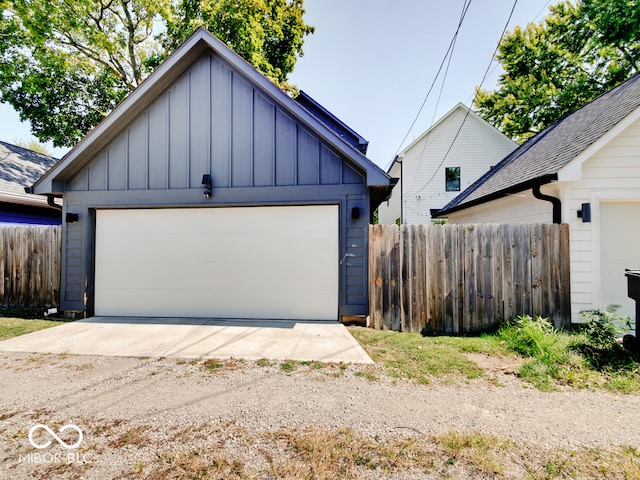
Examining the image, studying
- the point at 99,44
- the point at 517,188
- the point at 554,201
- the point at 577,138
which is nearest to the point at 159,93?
the point at 517,188

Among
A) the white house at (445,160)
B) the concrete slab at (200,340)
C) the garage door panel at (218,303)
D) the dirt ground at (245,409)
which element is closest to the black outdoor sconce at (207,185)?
the garage door panel at (218,303)

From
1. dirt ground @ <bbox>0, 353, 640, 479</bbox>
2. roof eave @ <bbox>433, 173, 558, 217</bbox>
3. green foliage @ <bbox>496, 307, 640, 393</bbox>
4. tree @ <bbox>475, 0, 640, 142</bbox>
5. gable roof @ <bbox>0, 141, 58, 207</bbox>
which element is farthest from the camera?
tree @ <bbox>475, 0, 640, 142</bbox>

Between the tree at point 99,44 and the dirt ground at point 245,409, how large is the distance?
1253 cm

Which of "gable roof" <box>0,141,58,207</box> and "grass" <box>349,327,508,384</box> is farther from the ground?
"gable roof" <box>0,141,58,207</box>

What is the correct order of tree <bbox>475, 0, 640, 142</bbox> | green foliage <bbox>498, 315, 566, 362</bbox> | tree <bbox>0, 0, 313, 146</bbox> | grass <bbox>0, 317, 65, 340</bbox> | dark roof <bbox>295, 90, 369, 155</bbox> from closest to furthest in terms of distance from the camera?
green foliage <bbox>498, 315, 566, 362</bbox> < grass <bbox>0, 317, 65, 340</bbox> < tree <bbox>0, 0, 313, 146</bbox> < dark roof <bbox>295, 90, 369, 155</bbox> < tree <bbox>475, 0, 640, 142</bbox>

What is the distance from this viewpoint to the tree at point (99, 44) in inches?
450

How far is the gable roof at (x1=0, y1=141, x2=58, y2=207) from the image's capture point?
27.0 feet

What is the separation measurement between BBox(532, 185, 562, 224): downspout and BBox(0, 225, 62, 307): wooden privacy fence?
9.59 meters

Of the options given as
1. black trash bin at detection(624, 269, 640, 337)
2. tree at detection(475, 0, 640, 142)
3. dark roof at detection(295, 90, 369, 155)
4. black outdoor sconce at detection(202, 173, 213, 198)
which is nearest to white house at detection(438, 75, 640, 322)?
black trash bin at detection(624, 269, 640, 337)

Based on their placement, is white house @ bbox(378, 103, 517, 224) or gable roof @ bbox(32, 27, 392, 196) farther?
white house @ bbox(378, 103, 517, 224)

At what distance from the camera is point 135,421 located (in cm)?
235

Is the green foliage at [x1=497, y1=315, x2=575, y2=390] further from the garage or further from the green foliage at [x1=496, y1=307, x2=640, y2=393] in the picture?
the garage

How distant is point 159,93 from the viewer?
5914 mm

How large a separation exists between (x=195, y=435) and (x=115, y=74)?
17.8m
